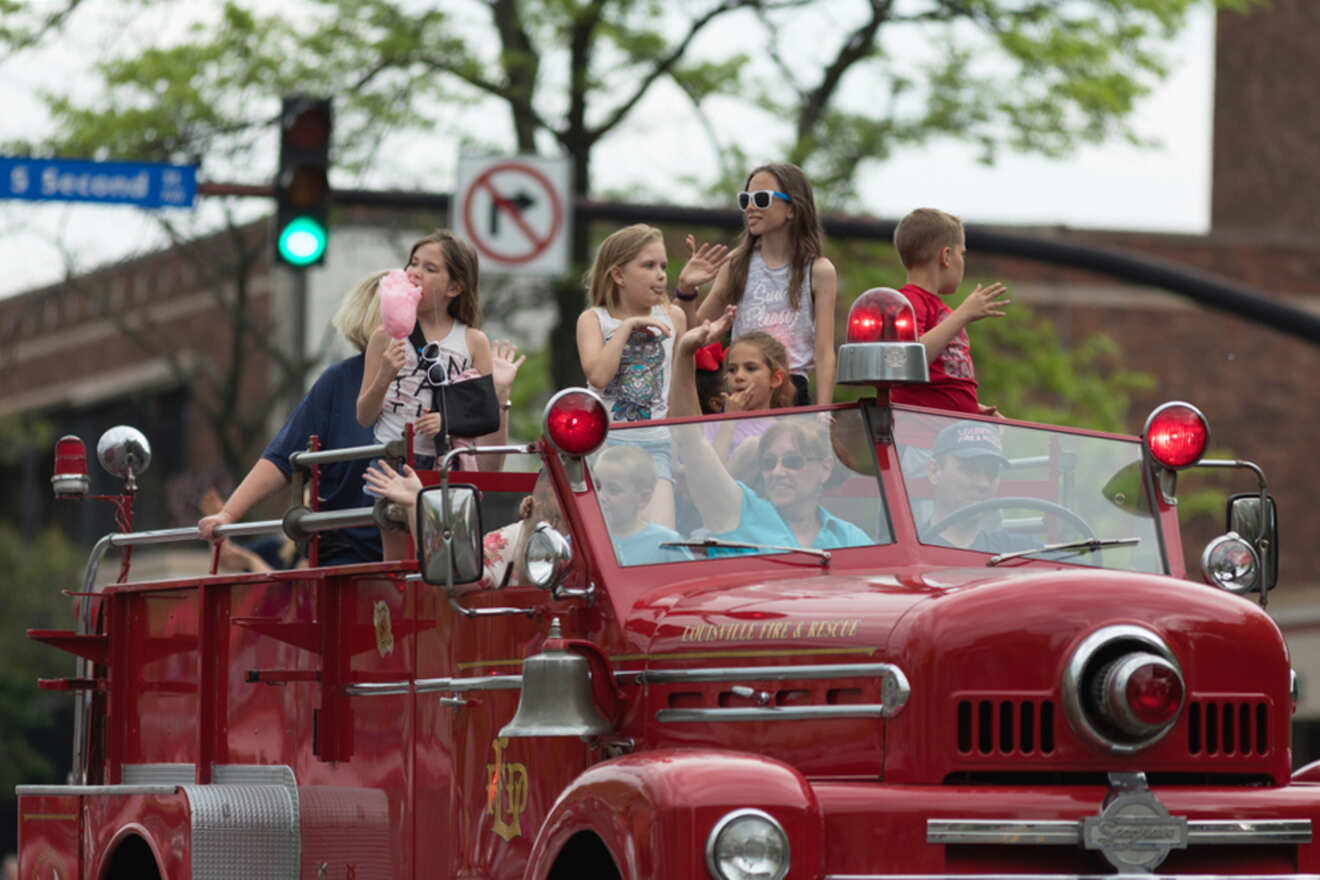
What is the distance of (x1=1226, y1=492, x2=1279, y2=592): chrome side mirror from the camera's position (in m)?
7.35

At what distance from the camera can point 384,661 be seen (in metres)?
7.41

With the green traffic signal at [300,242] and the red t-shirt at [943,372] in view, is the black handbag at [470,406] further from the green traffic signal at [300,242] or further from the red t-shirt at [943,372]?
the green traffic signal at [300,242]

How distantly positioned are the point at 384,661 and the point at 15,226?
1896 cm

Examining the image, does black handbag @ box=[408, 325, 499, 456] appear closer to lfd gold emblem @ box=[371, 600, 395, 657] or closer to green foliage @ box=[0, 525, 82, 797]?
lfd gold emblem @ box=[371, 600, 395, 657]

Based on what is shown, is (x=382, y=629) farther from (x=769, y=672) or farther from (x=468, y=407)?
(x=769, y=672)

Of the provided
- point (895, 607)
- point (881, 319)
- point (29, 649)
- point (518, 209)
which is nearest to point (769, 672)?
point (895, 607)

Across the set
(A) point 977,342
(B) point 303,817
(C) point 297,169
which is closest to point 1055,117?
(A) point 977,342

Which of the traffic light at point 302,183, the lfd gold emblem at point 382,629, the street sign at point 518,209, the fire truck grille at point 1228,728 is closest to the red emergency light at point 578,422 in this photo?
the lfd gold emblem at point 382,629

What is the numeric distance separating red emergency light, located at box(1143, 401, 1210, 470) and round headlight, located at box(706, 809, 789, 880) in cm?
234

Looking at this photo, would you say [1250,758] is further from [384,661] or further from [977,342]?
[977,342]

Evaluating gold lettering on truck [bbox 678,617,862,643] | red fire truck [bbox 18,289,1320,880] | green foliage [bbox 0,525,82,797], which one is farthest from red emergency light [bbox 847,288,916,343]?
green foliage [bbox 0,525,82,797]

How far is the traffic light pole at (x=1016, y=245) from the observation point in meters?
15.3

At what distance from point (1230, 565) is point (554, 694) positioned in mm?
2308

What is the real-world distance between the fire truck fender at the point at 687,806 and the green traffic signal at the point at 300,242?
9.23 meters
